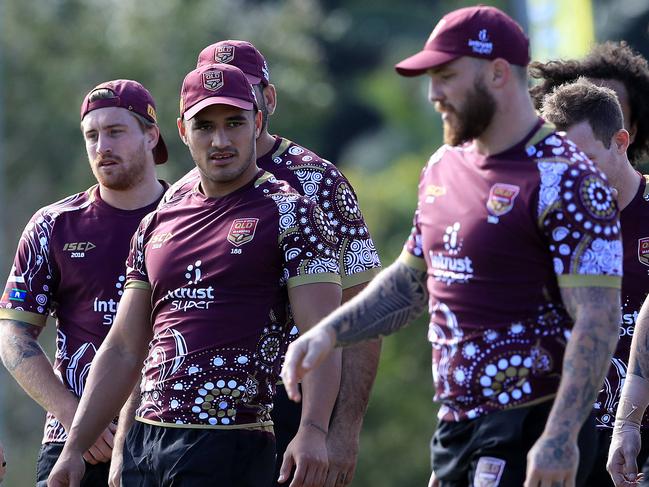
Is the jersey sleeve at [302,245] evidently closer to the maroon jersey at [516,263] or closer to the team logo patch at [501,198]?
the maroon jersey at [516,263]

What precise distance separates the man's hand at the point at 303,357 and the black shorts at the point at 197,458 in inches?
31.4

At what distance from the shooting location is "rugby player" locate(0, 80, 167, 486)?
7.28 m

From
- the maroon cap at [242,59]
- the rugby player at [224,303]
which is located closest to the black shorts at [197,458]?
the rugby player at [224,303]

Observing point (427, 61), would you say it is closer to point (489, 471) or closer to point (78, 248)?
point (489, 471)

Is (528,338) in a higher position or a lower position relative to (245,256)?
lower

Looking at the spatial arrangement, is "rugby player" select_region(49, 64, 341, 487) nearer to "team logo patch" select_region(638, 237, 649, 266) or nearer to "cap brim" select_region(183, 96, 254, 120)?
"cap brim" select_region(183, 96, 254, 120)

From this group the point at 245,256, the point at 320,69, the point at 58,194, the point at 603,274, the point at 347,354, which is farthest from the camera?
the point at 320,69

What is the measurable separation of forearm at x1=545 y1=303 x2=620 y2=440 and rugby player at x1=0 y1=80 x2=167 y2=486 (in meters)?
2.79

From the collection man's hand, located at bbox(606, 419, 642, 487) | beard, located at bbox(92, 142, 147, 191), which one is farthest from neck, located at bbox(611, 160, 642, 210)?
beard, located at bbox(92, 142, 147, 191)

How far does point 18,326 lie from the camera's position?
7.41m

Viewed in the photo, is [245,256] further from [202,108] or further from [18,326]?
[18,326]

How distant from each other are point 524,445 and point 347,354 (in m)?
2.06

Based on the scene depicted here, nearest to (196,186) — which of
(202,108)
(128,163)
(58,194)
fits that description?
(202,108)

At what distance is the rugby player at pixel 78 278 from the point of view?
23.9 feet
